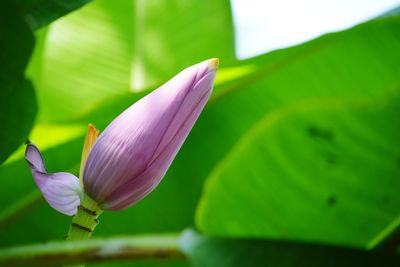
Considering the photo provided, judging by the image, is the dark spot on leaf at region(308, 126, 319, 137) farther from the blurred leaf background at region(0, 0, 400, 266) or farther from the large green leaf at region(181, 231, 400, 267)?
the large green leaf at region(181, 231, 400, 267)

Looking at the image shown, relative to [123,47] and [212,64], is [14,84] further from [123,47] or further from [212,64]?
[123,47]

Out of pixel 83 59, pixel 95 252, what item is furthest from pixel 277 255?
pixel 83 59

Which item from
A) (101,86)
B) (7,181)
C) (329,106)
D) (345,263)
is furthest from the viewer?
(101,86)

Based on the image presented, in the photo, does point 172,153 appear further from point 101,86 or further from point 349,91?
point 101,86

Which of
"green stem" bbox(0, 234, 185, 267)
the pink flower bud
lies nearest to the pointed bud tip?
the pink flower bud

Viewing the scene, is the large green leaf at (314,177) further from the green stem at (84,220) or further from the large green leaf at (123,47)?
the large green leaf at (123,47)

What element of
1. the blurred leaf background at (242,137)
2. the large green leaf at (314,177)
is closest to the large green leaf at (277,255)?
the blurred leaf background at (242,137)

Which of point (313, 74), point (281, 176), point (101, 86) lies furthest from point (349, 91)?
point (101, 86)
